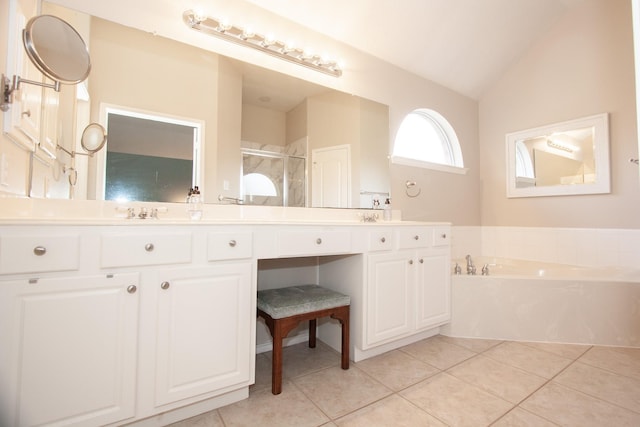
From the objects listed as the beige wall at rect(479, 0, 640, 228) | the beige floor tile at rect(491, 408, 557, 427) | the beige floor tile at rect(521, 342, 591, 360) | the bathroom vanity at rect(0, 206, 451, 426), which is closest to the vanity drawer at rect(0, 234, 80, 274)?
the bathroom vanity at rect(0, 206, 451, 426)

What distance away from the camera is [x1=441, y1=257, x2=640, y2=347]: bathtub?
1975 mm

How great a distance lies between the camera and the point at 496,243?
319 centimetres

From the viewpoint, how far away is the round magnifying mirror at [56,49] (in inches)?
43.2

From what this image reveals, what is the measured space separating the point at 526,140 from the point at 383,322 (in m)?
2.61

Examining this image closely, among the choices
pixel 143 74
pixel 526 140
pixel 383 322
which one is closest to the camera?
pixel 143 74

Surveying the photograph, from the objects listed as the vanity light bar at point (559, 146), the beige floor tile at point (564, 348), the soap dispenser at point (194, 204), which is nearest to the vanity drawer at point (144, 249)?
the soap dispenser at point (194, 204)

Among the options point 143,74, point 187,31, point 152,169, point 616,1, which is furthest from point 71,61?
point 616,1

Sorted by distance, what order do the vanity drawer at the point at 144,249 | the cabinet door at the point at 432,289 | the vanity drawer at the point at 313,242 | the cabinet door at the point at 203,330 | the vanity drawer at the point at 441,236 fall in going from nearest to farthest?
the vanity drawer at the point at 144,249 → the cabinet door at the point at 203,330 → the vanity drawer at the point at 313,242 → the cabinet door at the point at 432,289 → the vanity drawer at the point at 441,236

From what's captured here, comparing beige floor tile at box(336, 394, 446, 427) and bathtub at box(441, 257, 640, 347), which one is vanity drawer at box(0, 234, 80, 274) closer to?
beige floor tile at box(336, 394, 446, 427)

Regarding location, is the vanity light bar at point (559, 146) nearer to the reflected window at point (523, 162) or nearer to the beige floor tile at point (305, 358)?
the reflected window at point (523, 162)

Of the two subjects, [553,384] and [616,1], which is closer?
[553,384]

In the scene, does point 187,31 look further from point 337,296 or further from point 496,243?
point 496,243

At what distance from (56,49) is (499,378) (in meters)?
2.68

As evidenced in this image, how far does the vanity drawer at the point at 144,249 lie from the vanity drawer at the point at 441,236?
166 cm
